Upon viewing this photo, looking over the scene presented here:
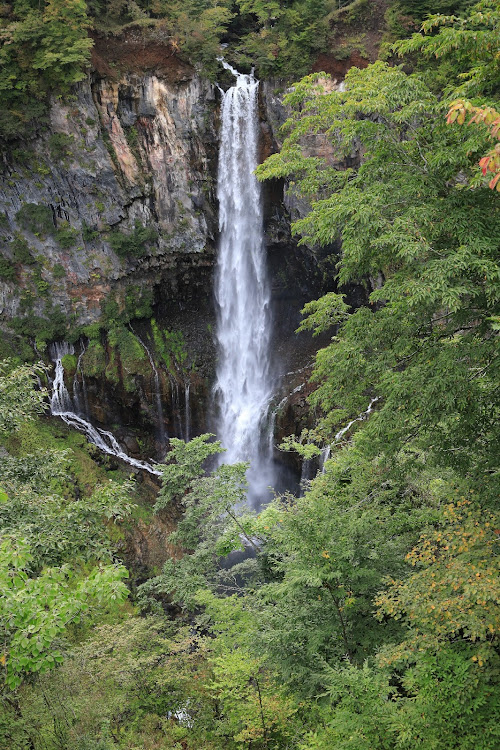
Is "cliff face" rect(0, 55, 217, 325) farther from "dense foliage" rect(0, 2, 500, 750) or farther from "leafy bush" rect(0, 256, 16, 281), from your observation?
"dense foliage" rect(0, 2, 500, 750)

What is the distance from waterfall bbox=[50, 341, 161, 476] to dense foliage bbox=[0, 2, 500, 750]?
12.9 m

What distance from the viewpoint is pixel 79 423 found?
20.4 meters

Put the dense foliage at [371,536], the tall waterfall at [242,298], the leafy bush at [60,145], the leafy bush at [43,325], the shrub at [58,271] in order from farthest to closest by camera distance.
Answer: the shrub at [58,271] → the leafy bush at [43,325] → the tall waterfall at [242,298] → the leafy bush at [60,145] → the dense foliage at [371,536]

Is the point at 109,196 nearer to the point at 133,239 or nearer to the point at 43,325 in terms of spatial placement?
the point at 133,239

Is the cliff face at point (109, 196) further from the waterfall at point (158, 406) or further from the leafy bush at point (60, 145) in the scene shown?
the waterfall at point (158, 406)

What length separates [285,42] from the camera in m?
18.8

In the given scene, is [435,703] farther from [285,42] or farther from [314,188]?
[285,42]

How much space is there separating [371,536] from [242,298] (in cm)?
1643

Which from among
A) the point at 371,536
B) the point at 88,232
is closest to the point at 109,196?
the point at 88,232

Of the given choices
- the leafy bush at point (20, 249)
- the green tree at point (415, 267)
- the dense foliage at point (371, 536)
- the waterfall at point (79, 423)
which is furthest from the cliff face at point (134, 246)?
the green tree at point (415, 267)

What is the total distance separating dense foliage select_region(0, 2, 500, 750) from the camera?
140 inches

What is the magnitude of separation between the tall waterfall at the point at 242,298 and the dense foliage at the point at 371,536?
473 inches

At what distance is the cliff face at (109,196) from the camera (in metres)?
19.0

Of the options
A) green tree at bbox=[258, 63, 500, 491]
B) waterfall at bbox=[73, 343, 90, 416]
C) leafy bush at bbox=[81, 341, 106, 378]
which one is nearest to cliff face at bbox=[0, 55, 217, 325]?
leafy bush at bbox=[81, 341, 106, 378]
